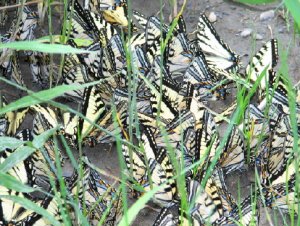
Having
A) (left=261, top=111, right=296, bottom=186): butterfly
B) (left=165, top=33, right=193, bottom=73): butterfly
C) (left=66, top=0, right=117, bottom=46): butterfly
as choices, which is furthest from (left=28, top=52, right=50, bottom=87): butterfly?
(left=261, top=111, right=296, bottom=186): butterfly

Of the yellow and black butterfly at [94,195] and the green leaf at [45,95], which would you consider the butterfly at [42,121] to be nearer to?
the yellow and black butterfly at [94,195]

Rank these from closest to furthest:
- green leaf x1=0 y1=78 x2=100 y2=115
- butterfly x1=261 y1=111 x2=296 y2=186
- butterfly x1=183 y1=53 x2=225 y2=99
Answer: green leaf x1=0 y1=78 x2=100 y2=115
butterfly x1=261 y1=111 x2=296 y2=186
butterfly x1=183 y1=53 x2=225 y2=99

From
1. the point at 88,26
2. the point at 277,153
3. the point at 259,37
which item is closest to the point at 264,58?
the point at 259,37

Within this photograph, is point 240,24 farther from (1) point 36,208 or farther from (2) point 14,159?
(1) point 36,208

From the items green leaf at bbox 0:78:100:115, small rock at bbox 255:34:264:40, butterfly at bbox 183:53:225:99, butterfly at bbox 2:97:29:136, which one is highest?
green leaf at bbox 0:78:100:115

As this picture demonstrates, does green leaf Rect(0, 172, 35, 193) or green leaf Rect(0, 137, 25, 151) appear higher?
green leaf Rect(0, 137, 25, 151)

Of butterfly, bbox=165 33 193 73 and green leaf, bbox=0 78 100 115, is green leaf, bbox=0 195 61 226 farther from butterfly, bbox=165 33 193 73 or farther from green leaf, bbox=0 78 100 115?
butterfly, bbox=165 33 193 73

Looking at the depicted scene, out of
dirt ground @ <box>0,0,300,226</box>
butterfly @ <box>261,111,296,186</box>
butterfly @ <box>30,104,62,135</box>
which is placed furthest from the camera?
dirt ground @ <box>0,0,300,226</box>

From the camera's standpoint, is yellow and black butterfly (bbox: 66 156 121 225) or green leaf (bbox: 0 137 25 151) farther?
yellow and black butterfly (bbox: 66 156 121 225)

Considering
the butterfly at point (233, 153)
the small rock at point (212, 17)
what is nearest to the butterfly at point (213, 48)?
the small rock at point (212, 17)

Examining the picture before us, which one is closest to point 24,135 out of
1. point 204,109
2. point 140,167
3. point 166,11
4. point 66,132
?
point 66,132
